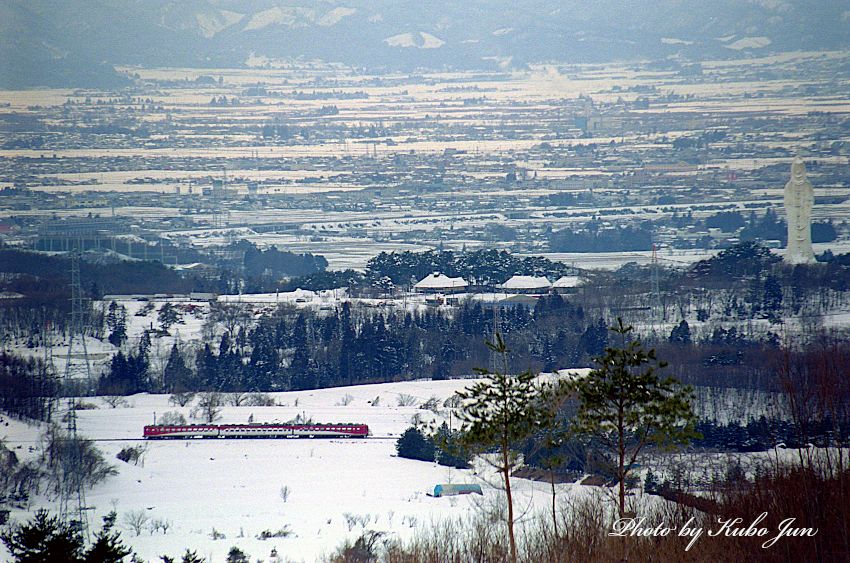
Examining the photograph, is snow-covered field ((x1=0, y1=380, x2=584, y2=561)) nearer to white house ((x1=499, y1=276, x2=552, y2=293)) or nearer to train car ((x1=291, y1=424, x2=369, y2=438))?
train car ((x1=291, y1=424, x2=369, y2=438))

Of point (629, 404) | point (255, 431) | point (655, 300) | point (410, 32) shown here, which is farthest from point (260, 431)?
point (410, 32)

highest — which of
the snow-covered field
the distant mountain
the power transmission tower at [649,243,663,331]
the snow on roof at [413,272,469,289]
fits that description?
the distant mountain

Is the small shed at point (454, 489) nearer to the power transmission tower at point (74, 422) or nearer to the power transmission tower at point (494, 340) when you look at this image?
the power transmission tower at point (74, 422)

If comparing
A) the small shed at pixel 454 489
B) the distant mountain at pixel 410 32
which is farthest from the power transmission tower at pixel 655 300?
the distant mountain at pixel 410 32

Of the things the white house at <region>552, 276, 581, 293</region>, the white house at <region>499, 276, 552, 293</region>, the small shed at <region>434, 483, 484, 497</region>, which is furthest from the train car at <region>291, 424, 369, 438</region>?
the white house at <region>499, 276, 552, 293</region>

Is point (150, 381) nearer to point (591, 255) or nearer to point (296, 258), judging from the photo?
point (296, 258)
